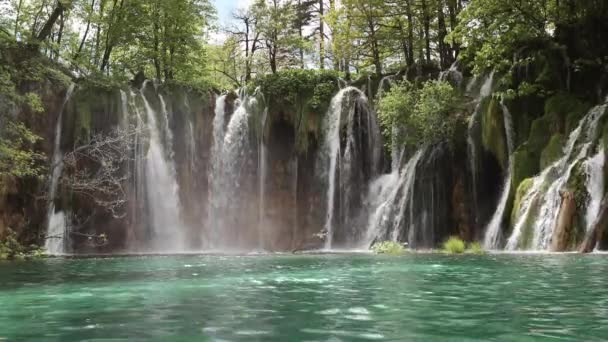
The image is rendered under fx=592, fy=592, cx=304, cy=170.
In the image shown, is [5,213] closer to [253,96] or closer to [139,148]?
[139,148]

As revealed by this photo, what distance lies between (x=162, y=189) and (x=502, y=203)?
17.0 m

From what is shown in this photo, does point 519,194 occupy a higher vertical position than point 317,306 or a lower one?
higher

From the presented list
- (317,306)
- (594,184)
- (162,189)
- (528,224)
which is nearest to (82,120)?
(162,189)

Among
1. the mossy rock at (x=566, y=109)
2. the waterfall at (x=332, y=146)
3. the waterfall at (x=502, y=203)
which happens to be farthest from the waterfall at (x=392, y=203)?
the mossy rock at (x=566, y=109)

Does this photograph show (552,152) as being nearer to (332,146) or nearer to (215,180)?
(332,146)

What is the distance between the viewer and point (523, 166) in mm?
21219

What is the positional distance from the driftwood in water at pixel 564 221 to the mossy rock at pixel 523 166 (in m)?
3.57

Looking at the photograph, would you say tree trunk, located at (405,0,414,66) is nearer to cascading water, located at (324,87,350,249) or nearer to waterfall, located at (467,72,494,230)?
cascading water, located at (324,87,350,249)

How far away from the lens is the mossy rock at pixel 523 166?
2109 centimetres

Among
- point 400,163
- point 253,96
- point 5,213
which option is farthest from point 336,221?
point 5,213

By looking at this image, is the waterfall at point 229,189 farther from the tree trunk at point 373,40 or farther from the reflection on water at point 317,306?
the reflection on water at point 317,306

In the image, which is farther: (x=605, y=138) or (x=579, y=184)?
(x=605, y=138)

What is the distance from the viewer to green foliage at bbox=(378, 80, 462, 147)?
25422 mm

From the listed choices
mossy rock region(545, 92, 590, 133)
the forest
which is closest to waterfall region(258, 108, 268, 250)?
the forest
